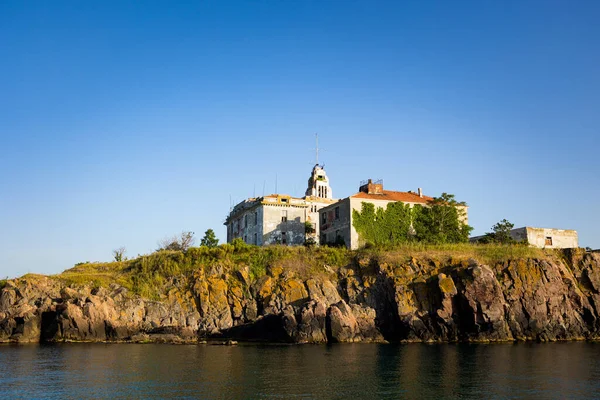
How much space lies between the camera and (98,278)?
247ft

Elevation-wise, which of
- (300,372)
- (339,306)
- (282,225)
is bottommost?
(300,372)

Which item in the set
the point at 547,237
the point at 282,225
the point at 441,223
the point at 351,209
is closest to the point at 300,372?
the point at 351,209

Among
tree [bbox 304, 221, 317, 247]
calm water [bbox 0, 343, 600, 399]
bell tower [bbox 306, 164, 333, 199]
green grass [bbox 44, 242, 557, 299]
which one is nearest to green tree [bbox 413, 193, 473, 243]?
green grass [bbox 44, 242, 557, 299]

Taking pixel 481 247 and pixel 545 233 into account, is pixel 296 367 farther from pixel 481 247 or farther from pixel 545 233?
pixel 545 233

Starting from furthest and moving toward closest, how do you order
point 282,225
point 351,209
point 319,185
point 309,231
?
point 319,185 → point 282,225 → point 309,231 → point 351,209

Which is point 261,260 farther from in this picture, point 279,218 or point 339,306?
point 279,218

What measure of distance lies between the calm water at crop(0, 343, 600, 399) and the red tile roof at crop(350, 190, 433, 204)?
33.0m

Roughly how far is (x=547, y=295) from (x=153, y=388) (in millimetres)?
52268

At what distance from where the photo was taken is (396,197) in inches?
3620

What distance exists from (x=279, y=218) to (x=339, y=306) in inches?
1325

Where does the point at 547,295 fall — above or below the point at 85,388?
above

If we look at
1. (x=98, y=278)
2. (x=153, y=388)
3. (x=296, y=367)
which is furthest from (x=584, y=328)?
(x=98, y=278)

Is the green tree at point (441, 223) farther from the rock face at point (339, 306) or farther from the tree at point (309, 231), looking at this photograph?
the tree at point (309, 231)

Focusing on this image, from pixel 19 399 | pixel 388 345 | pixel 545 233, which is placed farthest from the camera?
pixel 545 233
